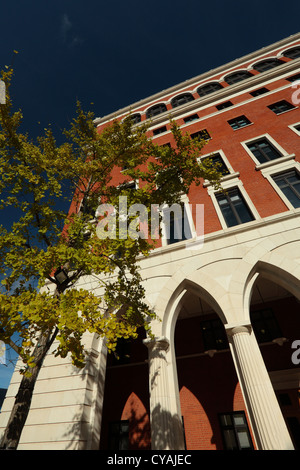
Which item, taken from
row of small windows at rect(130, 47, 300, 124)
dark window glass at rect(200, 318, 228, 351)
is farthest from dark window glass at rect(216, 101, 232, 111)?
dark window glass at rect(200, 318, 228, 351)

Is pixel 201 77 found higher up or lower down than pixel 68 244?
higher up

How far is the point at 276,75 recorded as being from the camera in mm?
18562

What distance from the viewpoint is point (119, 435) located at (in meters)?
10.2

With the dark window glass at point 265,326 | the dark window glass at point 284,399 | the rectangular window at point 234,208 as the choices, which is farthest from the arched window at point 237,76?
the dark window glass at point 284,399

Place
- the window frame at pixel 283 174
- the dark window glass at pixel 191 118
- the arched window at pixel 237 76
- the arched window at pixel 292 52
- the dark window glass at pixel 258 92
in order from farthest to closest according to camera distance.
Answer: the arched window at pixel 237 76
the arched window at pixel 292 52
the dark window glass at pixel 191 118
the dark window glass at pixel 258 92
the window frame at pixel 283 174

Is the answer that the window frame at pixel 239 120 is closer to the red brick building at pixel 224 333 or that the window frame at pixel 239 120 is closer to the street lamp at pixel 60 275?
the red brick building at pixel 224 333

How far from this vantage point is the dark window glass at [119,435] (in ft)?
32.5

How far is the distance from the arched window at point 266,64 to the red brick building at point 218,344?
366 inches

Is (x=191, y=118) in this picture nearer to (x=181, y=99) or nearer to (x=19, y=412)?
(x=181, y=99)

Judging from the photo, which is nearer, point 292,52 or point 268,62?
point 292,52

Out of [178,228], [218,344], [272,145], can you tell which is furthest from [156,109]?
[218,344]

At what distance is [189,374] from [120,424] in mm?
3845

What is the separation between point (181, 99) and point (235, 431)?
1034 inches

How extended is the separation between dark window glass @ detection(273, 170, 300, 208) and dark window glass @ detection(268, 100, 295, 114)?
710 centimetres
